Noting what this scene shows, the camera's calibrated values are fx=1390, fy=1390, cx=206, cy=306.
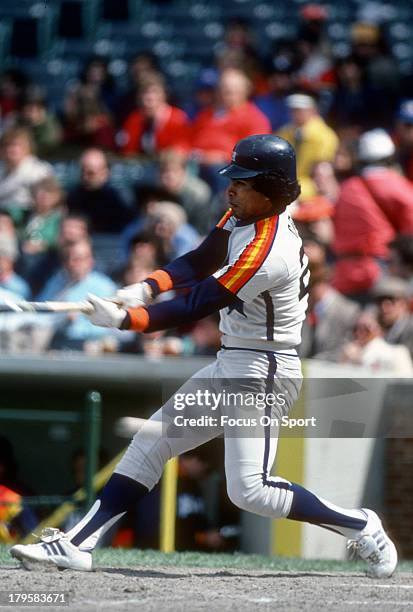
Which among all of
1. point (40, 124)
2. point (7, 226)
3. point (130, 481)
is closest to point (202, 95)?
point (40, 124)

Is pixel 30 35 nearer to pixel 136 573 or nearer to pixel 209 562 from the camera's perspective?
pixel 209 562

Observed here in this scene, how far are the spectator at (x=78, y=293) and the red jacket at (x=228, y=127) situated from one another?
80.2 inches

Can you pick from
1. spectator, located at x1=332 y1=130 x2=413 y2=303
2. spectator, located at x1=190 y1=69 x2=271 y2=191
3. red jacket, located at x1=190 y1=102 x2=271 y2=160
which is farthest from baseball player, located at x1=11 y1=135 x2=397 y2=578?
red jacket, located at x1=190 y1=102 x2=271 y2=160

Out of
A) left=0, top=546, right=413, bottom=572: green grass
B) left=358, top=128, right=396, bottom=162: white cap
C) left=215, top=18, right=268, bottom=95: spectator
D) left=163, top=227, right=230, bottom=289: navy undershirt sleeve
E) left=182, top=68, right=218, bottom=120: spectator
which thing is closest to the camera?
left=163, top=227, right=230, bottom=289: navy undershirt sleeve

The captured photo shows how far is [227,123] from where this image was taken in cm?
1166

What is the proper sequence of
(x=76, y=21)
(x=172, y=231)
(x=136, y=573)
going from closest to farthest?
1. (x=136, y=573)
2. (x=172, y=231)
3. (x=76, y=21)

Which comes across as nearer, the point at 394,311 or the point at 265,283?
the point at 265,283

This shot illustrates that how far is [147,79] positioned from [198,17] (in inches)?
186

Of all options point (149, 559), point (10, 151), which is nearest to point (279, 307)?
point (149, 559)

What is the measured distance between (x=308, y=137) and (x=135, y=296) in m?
5.64

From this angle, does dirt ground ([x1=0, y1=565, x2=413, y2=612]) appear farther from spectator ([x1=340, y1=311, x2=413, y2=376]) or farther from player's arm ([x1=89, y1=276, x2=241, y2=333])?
spectator ([x1=340, y1=311, x2=413, y2=376])

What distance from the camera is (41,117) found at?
1391cm

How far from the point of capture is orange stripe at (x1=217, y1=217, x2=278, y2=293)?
222 inches

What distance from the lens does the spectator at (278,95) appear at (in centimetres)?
1230
